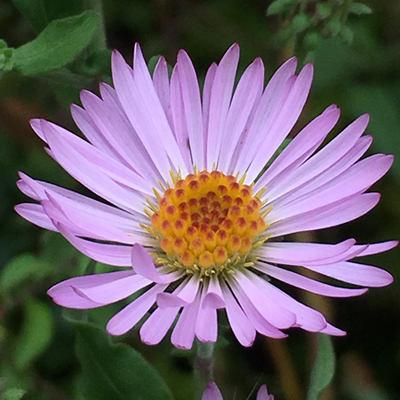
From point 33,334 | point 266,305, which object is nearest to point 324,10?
point 266,305

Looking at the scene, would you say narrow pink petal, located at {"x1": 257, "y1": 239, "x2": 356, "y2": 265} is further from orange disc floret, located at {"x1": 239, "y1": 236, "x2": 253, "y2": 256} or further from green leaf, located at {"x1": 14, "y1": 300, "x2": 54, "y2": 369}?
green leaf, located at {"x1": 14, "y1": 300, "x2": 54, "y2": 369}

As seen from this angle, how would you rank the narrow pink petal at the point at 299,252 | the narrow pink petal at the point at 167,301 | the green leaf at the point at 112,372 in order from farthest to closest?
the green leaf at the point at 112,372 → the narrow pink petal at the point at 299,252 → the narrow pink petal at the point at 167,301

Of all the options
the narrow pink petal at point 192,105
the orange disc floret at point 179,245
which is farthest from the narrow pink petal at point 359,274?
the narrow pink petal at point 192,105

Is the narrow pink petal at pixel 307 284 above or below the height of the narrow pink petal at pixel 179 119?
below

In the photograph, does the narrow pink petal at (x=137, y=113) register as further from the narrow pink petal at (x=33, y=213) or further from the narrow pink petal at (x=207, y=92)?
the narrow pink petal at (x=33, y=213)

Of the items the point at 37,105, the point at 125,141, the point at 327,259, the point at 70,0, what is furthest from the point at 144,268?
the point at 37,105

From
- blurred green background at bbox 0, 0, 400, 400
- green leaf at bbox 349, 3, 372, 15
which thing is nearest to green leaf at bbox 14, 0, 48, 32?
blurred green background at bbox 0, 0, 400, 400

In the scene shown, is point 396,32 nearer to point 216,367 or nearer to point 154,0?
point 154,0
